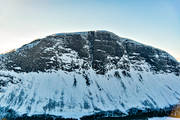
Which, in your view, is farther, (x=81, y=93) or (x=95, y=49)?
(x=95, y=49)

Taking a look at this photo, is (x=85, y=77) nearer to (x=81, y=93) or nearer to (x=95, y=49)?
(x=81, y=93)

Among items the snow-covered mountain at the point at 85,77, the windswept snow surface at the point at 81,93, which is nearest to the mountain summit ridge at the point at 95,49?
the snow-covered mountain at the point at 85,77

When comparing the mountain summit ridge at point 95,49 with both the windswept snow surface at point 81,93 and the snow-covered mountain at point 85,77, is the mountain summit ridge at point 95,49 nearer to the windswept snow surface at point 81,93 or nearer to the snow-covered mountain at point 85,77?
the snow-covered mountain at point 85,77

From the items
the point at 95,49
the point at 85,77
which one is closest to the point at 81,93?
the point at 85,77

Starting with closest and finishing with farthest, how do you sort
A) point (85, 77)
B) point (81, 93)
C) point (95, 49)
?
1. point (81, 93)
2. point (85, 77)
3. point (95, 49)

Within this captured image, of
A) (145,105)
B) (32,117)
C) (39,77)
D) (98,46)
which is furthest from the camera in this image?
(98,46)

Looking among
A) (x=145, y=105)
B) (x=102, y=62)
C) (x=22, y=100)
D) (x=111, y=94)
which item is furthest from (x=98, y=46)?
(x=22, y=100)

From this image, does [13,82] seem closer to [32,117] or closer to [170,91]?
[32,117]
